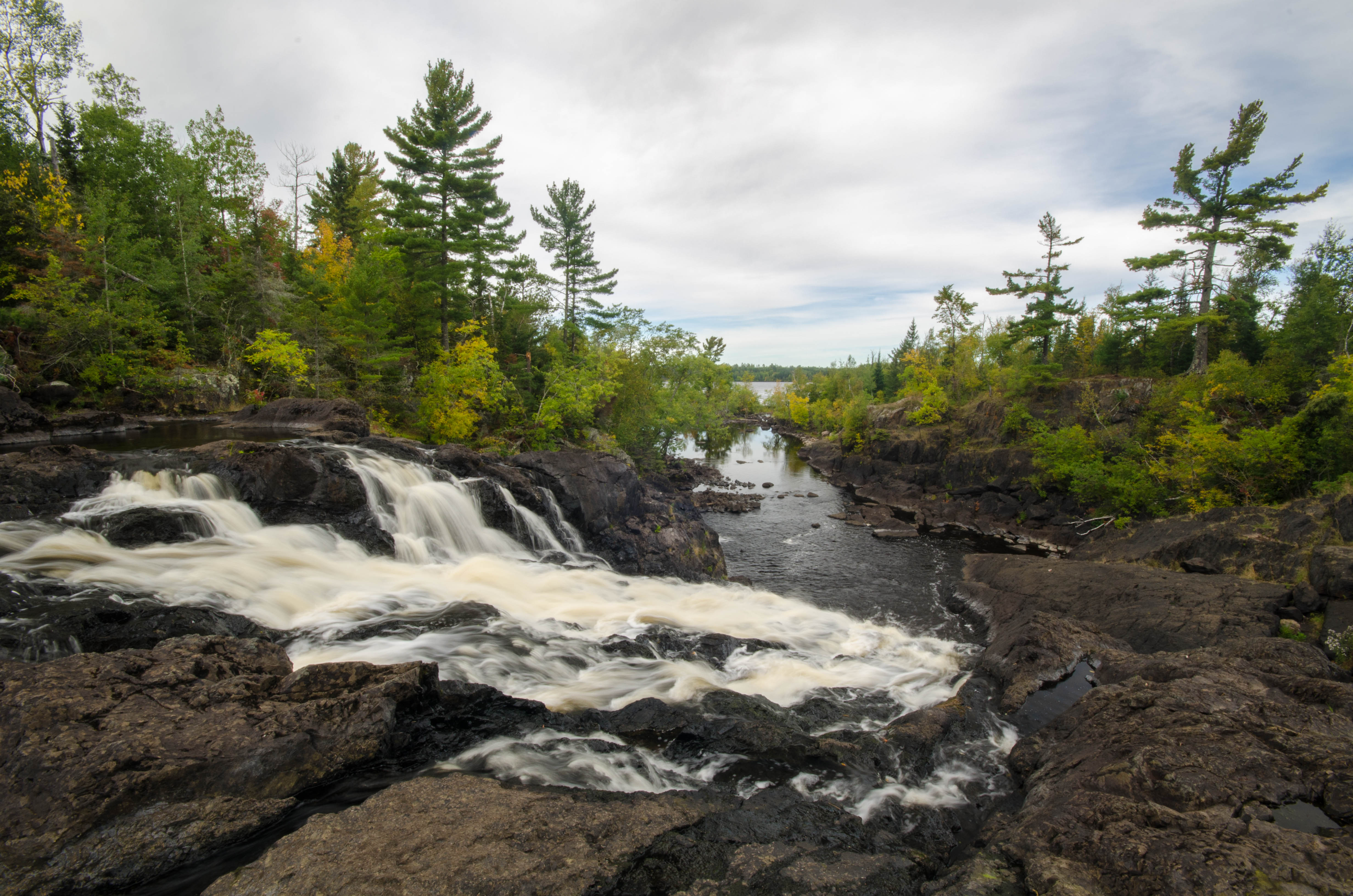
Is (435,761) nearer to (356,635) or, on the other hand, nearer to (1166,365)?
(356,635)

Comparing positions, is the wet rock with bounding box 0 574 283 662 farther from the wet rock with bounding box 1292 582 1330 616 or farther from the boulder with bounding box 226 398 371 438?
the wet rock with bounding box 1292 582 1330 616

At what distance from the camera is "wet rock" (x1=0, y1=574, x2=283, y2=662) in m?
6.23

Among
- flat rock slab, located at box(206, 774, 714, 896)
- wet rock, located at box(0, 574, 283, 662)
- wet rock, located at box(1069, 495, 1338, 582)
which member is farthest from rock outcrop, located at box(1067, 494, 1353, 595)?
wet rock, located at box(0, 574, 283, 662)

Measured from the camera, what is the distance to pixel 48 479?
32.5 feet

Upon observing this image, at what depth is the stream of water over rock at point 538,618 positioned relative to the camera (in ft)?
20.8

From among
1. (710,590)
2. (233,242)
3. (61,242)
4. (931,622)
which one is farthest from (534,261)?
(931,622)

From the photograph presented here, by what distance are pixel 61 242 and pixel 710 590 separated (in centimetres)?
2904

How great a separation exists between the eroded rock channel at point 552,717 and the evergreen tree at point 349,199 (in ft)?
119

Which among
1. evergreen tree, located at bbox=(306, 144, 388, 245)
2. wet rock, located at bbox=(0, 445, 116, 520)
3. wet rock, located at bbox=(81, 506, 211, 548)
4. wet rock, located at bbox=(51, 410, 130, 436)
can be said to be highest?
evergreen tree, located at bbox=(306, 144, 388, 245)

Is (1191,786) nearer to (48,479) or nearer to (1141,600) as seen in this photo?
(1141,600)

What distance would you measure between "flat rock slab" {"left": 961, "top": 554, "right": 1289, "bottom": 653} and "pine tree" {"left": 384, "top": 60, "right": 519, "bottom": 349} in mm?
26066

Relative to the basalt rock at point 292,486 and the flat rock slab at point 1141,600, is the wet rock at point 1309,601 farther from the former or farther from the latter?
the basalt rock at point 292,486

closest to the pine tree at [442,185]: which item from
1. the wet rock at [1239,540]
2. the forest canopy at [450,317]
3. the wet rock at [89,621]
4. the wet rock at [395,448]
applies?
the forest canopy at [450,317]

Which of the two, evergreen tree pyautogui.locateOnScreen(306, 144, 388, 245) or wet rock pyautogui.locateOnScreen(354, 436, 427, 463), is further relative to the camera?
evergreen tree pyautogui.locateOnScreen(306, 144, 388, 245)
